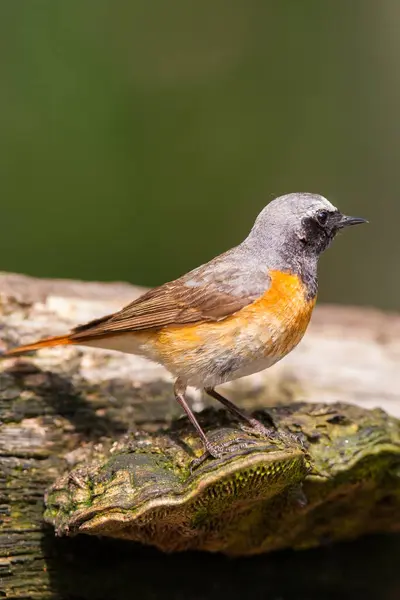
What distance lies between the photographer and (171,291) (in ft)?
10.5

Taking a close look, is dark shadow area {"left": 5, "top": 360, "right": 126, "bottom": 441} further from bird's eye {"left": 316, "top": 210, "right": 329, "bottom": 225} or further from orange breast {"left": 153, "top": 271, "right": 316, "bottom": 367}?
bird's eye {"left": 316, "top": 210, "right": 329, "bottom": 225}

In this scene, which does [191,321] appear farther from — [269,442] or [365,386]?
[365,386]

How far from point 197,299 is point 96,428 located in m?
0.73

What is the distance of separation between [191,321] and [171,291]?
21 cm

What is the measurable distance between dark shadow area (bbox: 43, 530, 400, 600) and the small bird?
61 centimetres

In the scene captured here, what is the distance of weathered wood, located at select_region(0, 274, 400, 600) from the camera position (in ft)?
9.47

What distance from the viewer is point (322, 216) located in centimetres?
319

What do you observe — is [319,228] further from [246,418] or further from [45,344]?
[45,344]

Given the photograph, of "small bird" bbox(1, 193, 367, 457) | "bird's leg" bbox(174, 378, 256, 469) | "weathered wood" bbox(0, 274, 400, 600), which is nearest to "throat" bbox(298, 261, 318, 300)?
"small bird" bbox(1, 193, 367, 457)

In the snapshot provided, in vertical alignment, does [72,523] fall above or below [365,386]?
below

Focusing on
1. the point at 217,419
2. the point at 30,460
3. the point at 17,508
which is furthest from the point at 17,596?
the point at 217,419

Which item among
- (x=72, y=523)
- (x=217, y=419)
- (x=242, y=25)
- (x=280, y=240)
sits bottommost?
(x=72, y=523)

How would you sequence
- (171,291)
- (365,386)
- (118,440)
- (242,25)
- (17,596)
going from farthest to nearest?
(242,25), (365,386), (171,291), (118,440), (17,596)

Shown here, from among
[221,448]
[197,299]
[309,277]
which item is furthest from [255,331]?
[221,448]
